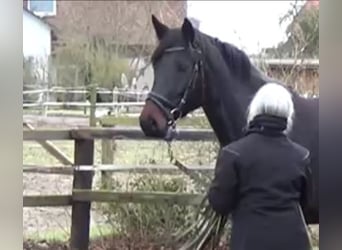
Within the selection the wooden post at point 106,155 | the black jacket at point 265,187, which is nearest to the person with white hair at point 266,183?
the black jacket at point 265,187

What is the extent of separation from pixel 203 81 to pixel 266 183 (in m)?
0.75

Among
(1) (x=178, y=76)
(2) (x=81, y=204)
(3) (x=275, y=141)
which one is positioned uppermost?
(1) (x=178, y=76)

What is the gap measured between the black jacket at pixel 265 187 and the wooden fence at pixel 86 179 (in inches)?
57.9

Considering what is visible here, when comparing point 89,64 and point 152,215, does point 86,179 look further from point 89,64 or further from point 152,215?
point 89,64

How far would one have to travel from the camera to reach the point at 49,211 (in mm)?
3537

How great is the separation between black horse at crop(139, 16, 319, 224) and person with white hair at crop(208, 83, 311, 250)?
53 cm

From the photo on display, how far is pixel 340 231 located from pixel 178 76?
206 cm

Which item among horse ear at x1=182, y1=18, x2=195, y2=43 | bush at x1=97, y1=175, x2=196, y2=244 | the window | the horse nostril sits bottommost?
bush at x1=97, y1=175, x2=196, y2=244

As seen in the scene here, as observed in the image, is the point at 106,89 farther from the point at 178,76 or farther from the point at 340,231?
the point at 340,231

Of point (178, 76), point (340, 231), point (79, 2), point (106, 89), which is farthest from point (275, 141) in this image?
point (79, 2)

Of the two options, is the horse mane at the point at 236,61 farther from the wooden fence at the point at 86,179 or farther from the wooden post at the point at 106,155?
the wooden post at the point at 106,155

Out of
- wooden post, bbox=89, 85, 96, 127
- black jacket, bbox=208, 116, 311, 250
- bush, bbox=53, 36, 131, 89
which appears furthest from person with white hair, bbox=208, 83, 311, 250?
bush, bbox=53, 36, 131, 89

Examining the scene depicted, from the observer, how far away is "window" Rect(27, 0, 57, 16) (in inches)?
184

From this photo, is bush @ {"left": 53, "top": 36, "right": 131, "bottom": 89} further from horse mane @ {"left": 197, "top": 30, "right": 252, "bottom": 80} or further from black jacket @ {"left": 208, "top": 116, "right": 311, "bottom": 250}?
black jacket @ {"left": 208, "top": 116, "right": 311, "bottom": 250}
